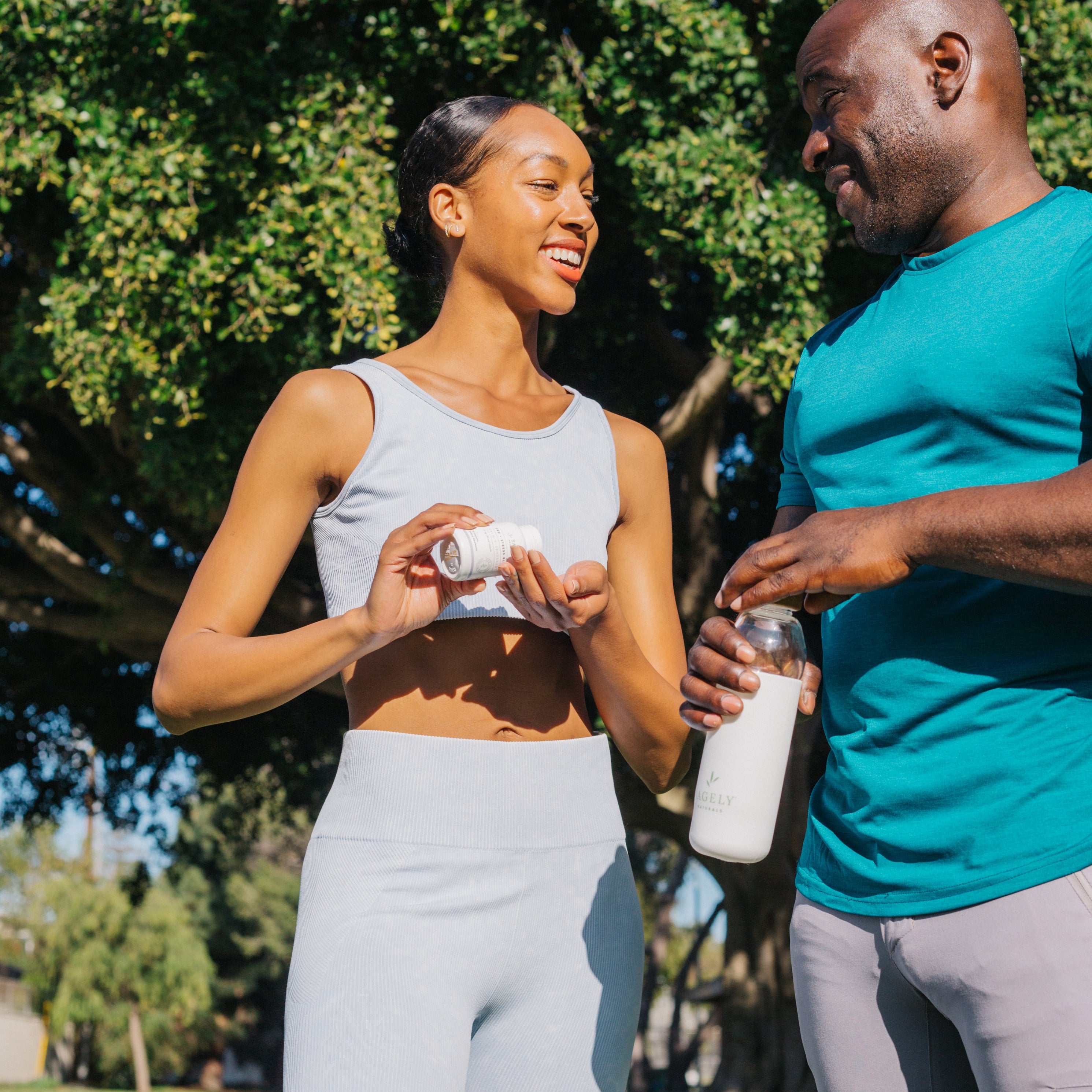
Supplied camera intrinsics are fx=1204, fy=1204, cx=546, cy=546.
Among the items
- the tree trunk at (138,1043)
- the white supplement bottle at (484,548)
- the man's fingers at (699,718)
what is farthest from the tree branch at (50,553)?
the tree trunk at (138,1043)

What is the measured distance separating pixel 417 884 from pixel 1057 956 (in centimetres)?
95

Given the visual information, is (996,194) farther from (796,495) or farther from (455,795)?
(455,795)

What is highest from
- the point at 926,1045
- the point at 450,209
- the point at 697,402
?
the point at 697,402

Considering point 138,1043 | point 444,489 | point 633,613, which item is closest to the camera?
point 444,489

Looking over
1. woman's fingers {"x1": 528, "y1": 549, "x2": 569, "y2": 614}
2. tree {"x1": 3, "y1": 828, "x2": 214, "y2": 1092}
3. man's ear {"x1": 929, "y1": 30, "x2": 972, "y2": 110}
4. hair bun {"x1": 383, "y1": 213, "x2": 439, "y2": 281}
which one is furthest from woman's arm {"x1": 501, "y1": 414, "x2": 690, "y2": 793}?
tree {"x1": 3, "y1": 828, "x2": 214, "y2": 1092}

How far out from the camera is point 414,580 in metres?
1.91

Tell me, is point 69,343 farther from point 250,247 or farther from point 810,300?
point 810,300

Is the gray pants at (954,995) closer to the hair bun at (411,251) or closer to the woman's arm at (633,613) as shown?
the woman's arm at (633,613)

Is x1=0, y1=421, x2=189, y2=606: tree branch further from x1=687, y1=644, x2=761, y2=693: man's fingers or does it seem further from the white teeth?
x1=687, y1=644, x2=761, y2=693: man's fingers

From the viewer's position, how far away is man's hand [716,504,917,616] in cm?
156

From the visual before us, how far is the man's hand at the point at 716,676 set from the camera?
5.55 feet

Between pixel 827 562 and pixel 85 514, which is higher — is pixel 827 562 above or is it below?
below

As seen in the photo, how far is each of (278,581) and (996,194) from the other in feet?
4.33

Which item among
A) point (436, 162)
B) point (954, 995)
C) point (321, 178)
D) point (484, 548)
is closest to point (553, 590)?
point (484, 548)
